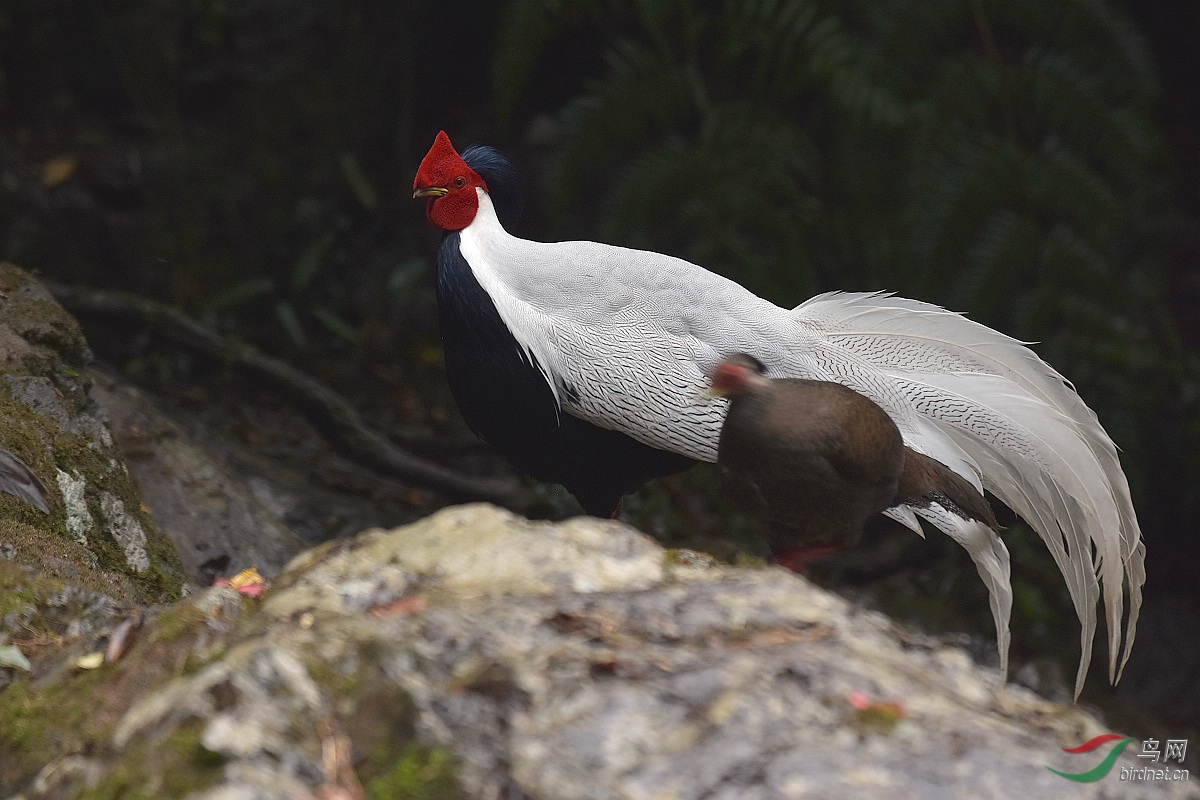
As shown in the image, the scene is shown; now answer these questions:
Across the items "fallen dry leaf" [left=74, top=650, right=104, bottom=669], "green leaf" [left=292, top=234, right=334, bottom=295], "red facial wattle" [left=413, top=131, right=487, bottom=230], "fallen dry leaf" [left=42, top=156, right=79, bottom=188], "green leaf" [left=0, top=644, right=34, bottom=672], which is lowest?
"green leaf" [left=292, top=234, right=334, bottom=295]

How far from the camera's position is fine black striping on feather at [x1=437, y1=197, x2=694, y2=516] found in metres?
3.43

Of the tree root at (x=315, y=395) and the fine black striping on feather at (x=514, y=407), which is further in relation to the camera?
the tree root at (x=315, y=395)

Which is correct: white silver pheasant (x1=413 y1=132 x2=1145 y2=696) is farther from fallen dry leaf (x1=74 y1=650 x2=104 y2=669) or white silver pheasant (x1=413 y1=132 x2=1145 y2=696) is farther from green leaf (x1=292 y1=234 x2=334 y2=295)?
green leaf (x1=292 y1=234 x2=334 y2=295)

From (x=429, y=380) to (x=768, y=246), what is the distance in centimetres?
205

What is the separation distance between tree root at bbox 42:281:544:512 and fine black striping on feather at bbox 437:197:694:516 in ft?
5.88

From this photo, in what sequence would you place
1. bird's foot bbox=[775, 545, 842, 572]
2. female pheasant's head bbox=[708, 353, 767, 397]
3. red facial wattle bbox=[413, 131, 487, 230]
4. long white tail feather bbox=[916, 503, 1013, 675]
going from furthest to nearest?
red facial wattle bbox=[413, 131, 487, 230] < long white tail feather bbox=[916, 503, 1013, 675] < bird's foot bbox=[775, 545, 842, 572] < female pheasant's head bbox=[708, 353, 767, 397]

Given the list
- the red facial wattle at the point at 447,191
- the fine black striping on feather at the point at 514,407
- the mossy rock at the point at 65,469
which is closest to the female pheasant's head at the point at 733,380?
the fine black striping on feather at the point at 514,407

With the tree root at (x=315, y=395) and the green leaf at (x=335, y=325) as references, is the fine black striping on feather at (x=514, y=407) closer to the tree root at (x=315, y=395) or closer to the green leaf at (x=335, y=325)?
the tree root at (x=315, y=395)

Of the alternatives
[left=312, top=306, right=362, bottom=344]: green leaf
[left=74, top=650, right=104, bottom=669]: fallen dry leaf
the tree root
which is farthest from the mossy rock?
[left=312, top=306, right=362, bottom=344]: green leaf

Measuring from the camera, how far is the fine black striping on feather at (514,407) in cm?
343

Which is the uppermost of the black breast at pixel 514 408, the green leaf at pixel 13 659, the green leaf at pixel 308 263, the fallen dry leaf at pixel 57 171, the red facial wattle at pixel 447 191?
the red facial wattle at pixel 447 191

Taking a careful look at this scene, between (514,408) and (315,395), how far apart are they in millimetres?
2215

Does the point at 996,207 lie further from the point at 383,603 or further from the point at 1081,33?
the point at 383,603

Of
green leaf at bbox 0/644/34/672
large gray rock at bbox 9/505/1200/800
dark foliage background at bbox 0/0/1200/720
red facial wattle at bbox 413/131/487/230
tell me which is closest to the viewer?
large gray rock at bbox 9/505/1200/800
